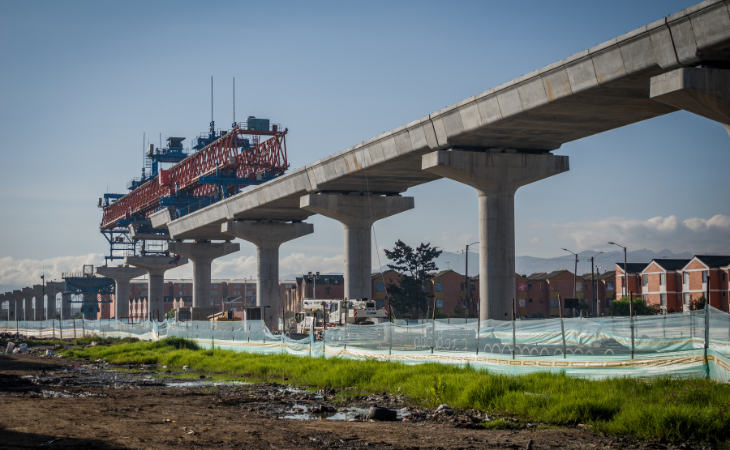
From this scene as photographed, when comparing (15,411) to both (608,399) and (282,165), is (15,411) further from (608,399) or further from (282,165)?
(282,165)

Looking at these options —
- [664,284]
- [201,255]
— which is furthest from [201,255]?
[664,284]

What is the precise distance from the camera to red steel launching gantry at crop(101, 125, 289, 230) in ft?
A: 245

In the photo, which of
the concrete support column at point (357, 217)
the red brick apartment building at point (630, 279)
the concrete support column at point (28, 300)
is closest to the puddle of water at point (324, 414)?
the concrete support column at point (357, 217)

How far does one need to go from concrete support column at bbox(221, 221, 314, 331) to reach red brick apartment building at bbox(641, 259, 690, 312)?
45305 millimetres

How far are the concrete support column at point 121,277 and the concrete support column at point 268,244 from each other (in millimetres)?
55682

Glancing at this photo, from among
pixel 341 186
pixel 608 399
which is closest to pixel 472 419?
pixel 608 399

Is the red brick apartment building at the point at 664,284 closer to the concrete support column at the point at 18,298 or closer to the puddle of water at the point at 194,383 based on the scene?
the puddle of water at the point at 194,383

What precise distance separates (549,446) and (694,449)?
2291mm

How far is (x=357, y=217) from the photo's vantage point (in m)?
50.8

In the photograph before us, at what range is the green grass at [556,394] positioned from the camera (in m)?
13.3

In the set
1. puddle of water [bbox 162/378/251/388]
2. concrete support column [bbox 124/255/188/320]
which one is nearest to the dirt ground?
puddle of water [bbox 162/378/251/388]

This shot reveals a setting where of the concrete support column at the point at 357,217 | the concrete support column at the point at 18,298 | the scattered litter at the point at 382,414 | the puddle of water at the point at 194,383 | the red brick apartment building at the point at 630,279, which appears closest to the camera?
the scattered litter at the point at 382,414

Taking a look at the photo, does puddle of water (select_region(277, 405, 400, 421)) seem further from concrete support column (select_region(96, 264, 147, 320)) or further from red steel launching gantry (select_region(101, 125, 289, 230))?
concrete support column (select_region(96, 264, 147, 320))

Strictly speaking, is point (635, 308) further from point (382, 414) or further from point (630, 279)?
point (382, 414)
